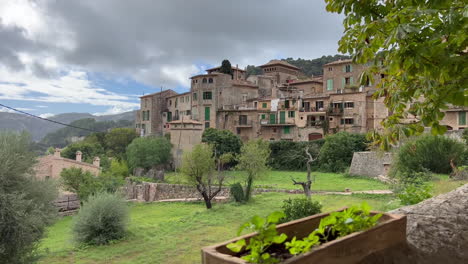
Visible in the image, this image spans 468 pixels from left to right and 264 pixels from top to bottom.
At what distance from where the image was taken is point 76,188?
95.8 feet

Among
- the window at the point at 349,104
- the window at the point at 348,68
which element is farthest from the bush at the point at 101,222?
the window at the point at 348,68

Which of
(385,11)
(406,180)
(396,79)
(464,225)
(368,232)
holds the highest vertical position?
A: (385,11)

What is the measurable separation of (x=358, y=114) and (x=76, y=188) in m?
31.9

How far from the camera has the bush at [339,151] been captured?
34.4 metres

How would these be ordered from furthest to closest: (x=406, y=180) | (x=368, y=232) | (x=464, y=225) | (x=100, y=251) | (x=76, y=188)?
(x=76, y=188) < (x=406, y=180) < (x=100, y=251) < (x=464, y=225) < (x=368, y=232)

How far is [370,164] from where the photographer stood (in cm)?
2950

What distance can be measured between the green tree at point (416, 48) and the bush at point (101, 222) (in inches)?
550

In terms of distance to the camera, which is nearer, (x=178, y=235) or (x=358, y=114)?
(x=178, y=235)

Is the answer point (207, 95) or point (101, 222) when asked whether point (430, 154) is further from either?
point (207, 95)

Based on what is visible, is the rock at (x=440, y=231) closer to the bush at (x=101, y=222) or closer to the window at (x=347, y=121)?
the bush at (x=101, y=222)

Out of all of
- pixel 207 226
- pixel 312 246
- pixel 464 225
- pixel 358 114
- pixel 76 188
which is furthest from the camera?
pixel 358 114

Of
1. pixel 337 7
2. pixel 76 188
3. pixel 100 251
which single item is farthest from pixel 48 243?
pixel 337 7

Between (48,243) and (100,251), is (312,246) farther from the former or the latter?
(48,243)

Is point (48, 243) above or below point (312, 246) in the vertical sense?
below
